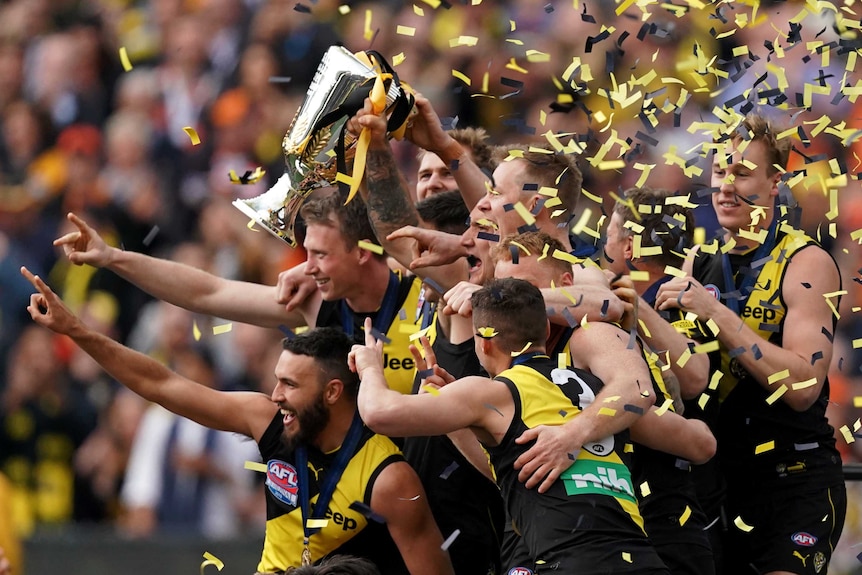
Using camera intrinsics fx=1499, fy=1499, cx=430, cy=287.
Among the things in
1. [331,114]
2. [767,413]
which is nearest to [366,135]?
[331,114]

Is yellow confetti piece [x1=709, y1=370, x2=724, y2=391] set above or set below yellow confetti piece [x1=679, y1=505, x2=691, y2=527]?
above

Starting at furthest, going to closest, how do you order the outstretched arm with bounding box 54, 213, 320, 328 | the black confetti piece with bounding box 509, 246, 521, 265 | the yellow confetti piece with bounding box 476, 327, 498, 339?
1. the outstretched arm with bounding box 54, 213, 320, 328
2. the black confetti piece with bounding box 509, 246, 521, 265
3. the yellow confetti piece with bounding box 476, 327, 498, 339

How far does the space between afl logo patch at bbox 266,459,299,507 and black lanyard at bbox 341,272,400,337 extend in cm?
62

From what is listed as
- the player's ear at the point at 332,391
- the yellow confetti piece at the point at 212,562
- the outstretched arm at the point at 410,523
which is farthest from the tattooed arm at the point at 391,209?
the yellow confetti piece at the point at 212,562

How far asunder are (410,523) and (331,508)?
1.01 feet

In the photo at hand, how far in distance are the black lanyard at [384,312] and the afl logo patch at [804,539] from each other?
179 cm

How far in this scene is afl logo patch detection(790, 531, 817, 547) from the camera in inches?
229

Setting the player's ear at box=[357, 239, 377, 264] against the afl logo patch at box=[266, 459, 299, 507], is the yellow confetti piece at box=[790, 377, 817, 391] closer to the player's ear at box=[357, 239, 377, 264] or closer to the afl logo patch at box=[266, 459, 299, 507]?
the player's ear at box=[357, 239, 377, 264]

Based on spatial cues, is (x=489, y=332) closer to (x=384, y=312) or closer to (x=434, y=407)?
(x=434, y=407)

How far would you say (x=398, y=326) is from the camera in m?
5.93

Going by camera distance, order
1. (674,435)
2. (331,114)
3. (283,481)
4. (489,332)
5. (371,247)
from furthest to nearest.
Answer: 1. (371,247)
2. (283,481)
3. (331,114)
4. (674,435)
5. (489,332)

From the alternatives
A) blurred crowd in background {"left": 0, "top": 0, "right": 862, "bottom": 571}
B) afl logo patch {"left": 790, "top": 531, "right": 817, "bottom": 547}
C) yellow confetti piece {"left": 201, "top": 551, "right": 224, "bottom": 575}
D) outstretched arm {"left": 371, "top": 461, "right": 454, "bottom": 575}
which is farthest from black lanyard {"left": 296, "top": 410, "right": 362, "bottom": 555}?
blurred crowd in background {"left": 0, "top": 0, "right": 862, "bottom": 571}

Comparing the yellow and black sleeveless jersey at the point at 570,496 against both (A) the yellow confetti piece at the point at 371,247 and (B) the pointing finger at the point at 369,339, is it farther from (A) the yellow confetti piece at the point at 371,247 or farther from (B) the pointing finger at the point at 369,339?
(A) the yellow confetti piece at the point at 371,247

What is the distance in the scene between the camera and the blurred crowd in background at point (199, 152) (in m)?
8.47
